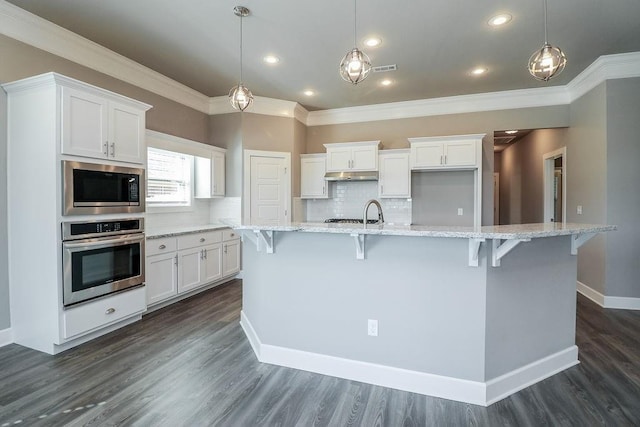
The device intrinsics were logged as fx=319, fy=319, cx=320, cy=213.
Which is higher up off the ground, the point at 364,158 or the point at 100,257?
the point at 364,158

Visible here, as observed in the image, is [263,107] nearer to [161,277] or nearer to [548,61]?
[161,277]

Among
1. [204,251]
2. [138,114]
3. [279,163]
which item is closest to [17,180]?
[138,114]

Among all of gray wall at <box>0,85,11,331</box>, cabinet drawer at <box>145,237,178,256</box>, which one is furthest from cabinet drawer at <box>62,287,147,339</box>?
gray wall at <box>0,85,11,331</box>

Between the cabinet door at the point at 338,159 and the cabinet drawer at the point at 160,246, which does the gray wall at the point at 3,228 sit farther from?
the cabinet door at the point at 338,159

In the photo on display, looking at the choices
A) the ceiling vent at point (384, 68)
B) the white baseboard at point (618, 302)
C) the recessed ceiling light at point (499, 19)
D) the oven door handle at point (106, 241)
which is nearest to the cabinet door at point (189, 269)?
the oven door handle at point (106, 241)

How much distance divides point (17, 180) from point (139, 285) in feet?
4.65

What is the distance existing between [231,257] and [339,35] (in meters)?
3.44

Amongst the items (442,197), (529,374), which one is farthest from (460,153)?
(529,374)

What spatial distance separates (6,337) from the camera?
2.85 metres

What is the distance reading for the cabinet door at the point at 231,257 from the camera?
4.84 metres

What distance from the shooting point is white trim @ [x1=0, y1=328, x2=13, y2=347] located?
9.26 ft

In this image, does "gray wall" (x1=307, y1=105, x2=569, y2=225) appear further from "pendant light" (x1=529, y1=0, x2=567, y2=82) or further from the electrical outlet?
the electrical outlet

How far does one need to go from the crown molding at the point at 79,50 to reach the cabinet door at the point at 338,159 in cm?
242

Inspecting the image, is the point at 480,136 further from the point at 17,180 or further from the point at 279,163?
the point at 17,180
